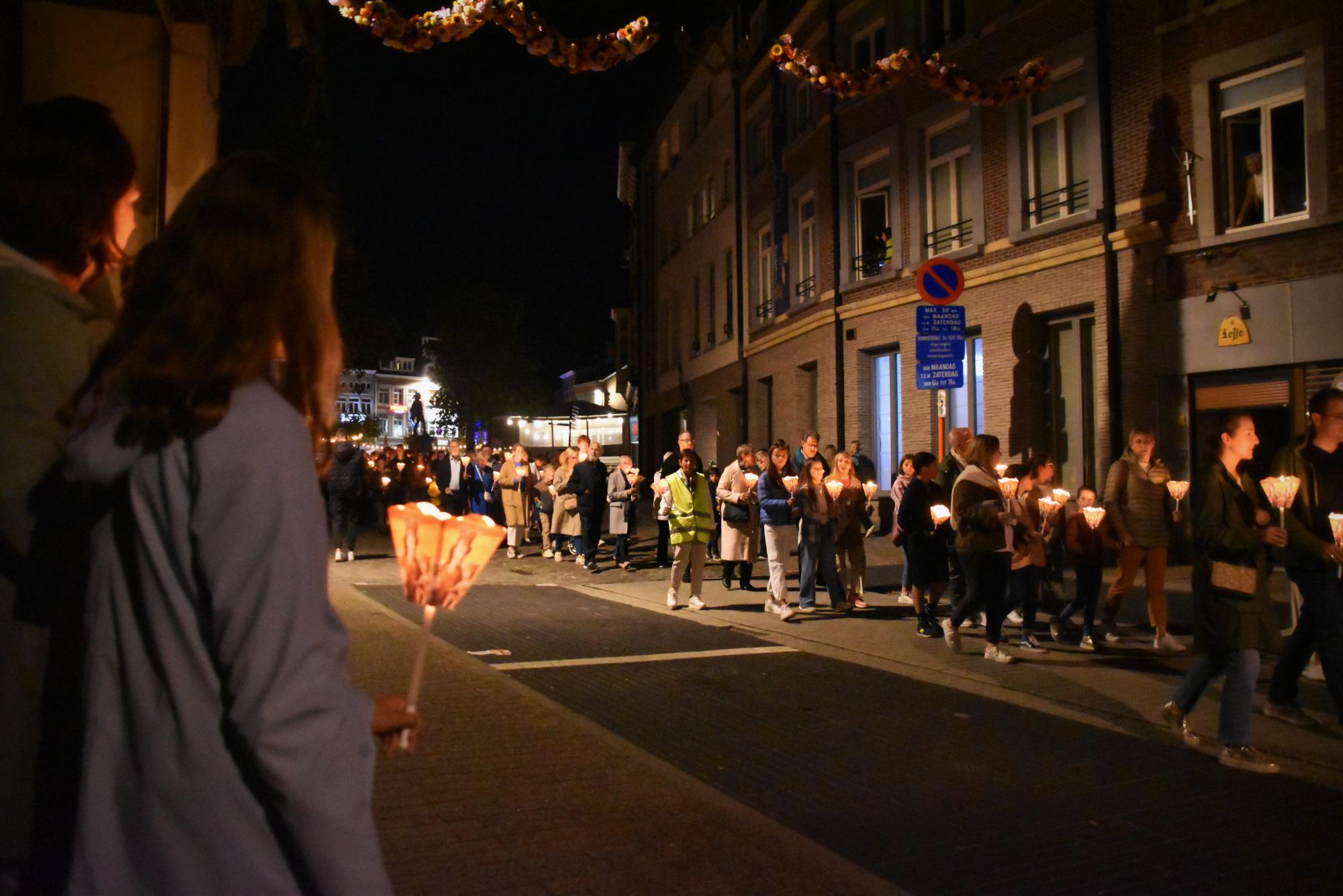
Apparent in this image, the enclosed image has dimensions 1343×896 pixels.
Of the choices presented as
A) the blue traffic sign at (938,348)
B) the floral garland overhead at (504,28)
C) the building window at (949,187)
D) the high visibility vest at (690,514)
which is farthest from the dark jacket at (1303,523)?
the building window at (949,187)

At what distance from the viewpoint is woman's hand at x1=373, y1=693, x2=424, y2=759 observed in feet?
6.00

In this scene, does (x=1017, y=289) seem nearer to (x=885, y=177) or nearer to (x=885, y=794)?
(x=885, y=177)

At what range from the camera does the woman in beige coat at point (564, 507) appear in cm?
1808

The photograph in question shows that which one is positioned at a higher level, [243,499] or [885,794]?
[243,499]

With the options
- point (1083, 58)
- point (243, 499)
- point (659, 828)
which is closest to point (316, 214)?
point (243, 499)

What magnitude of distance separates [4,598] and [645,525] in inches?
1066

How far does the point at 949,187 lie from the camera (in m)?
20.0

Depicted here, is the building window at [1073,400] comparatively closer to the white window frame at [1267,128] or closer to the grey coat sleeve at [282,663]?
the white window frame at [1267,128]

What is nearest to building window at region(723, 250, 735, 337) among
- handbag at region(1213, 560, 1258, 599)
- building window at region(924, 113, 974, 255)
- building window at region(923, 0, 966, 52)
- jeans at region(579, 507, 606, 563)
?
building window at region(924, 113, 974, 255)

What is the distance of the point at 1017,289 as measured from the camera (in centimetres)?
1816

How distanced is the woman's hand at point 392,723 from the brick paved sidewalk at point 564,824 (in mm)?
2182

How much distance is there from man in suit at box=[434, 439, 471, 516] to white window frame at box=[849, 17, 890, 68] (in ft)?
36.6

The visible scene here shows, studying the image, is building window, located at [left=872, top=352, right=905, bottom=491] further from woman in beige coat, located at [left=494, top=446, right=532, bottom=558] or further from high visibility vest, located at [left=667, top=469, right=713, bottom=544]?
high visibility vest, located at [left=667, top=469, right=713, bottom=544]

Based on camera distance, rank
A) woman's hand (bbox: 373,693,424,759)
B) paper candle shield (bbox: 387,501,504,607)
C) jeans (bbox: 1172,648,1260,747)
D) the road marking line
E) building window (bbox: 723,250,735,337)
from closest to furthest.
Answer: woman's hand (bbox: 373,693,424,759), paper candle shield (bbox: 387,501,504,607), jeans (bbox: 1172,648,1260,747), the road marking line, building window (bbox: 723,250,735,337)
